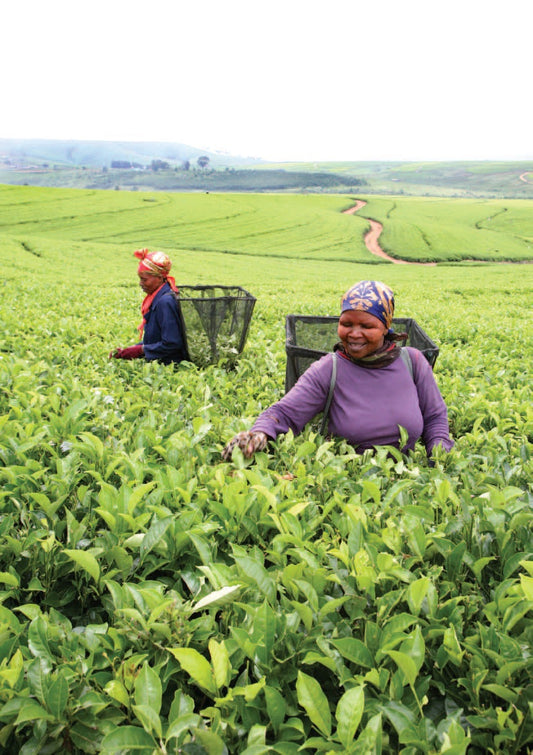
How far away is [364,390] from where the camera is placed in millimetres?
3234

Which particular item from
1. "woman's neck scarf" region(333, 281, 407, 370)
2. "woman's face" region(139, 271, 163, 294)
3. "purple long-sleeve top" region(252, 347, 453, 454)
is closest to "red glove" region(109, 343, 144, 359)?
"woman's face" region(139, 271, 163, 294)

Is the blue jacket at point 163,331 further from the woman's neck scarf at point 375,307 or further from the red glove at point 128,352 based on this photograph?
the woman's neck scarf at point 375,307

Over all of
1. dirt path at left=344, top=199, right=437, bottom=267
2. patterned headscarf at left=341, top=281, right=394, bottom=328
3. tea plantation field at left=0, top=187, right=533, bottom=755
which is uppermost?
dirt path at left=344, top=199, right=437, bottom=267

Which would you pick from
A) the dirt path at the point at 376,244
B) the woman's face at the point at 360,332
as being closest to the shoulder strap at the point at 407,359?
the woman's face at the point at 360,332

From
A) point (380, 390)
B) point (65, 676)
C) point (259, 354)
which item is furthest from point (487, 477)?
point (259, 354)

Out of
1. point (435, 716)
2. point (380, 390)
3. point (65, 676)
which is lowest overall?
point (435, 716)

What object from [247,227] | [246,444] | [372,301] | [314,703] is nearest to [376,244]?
[247,227]

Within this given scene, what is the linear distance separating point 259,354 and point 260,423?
3.09 meters

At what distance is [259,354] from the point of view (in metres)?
6.00

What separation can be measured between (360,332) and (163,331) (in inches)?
114

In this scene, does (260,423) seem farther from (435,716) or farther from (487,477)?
(435,716)

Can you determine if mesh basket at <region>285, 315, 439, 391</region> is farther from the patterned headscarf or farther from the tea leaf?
the tea leaf

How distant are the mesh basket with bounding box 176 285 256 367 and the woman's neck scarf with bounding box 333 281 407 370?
257 cm

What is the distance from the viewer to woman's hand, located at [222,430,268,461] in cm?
269
